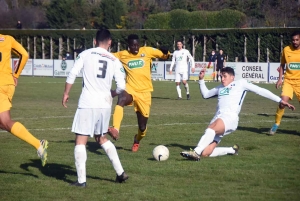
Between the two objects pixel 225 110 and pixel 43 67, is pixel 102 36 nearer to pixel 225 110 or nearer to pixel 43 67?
pixel 225 110

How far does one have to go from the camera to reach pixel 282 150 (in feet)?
38.5

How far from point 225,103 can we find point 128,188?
307cm

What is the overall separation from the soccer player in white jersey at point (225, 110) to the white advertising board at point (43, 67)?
36.5 meters

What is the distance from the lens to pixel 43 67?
47.2 m

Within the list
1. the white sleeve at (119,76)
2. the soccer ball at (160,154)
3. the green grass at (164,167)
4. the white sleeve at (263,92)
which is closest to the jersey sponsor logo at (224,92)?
the white sleeve at (263,92)

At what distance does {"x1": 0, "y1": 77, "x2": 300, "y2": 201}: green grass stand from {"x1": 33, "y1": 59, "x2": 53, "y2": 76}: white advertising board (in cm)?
3002

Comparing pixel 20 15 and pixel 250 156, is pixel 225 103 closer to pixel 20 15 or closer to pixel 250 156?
pixel 250 156

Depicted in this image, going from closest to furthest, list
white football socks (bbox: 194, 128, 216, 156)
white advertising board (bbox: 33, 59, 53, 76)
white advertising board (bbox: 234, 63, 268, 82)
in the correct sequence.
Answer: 1. white football socks (bbox: 194, 128, 216, 156)
2. white advertising board (bbox: 234, 63, 268, 82)
3. white advertising board (bbox: 33, 59, 53, 76)

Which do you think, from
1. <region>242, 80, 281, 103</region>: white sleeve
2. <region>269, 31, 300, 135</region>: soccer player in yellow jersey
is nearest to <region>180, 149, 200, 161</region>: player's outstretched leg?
<region>242, 80, 281, 103</region>: white sleeve

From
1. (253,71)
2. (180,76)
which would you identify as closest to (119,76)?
(180,76)

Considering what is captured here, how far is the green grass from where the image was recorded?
8234 millimetres

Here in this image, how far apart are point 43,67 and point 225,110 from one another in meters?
37.5

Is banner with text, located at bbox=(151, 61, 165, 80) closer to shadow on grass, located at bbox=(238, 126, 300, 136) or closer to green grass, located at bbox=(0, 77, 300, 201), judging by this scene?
green grass, located at bbox=(0, 77, 300, 201)

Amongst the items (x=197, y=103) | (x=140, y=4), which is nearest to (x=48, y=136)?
(x=197, y=103)
